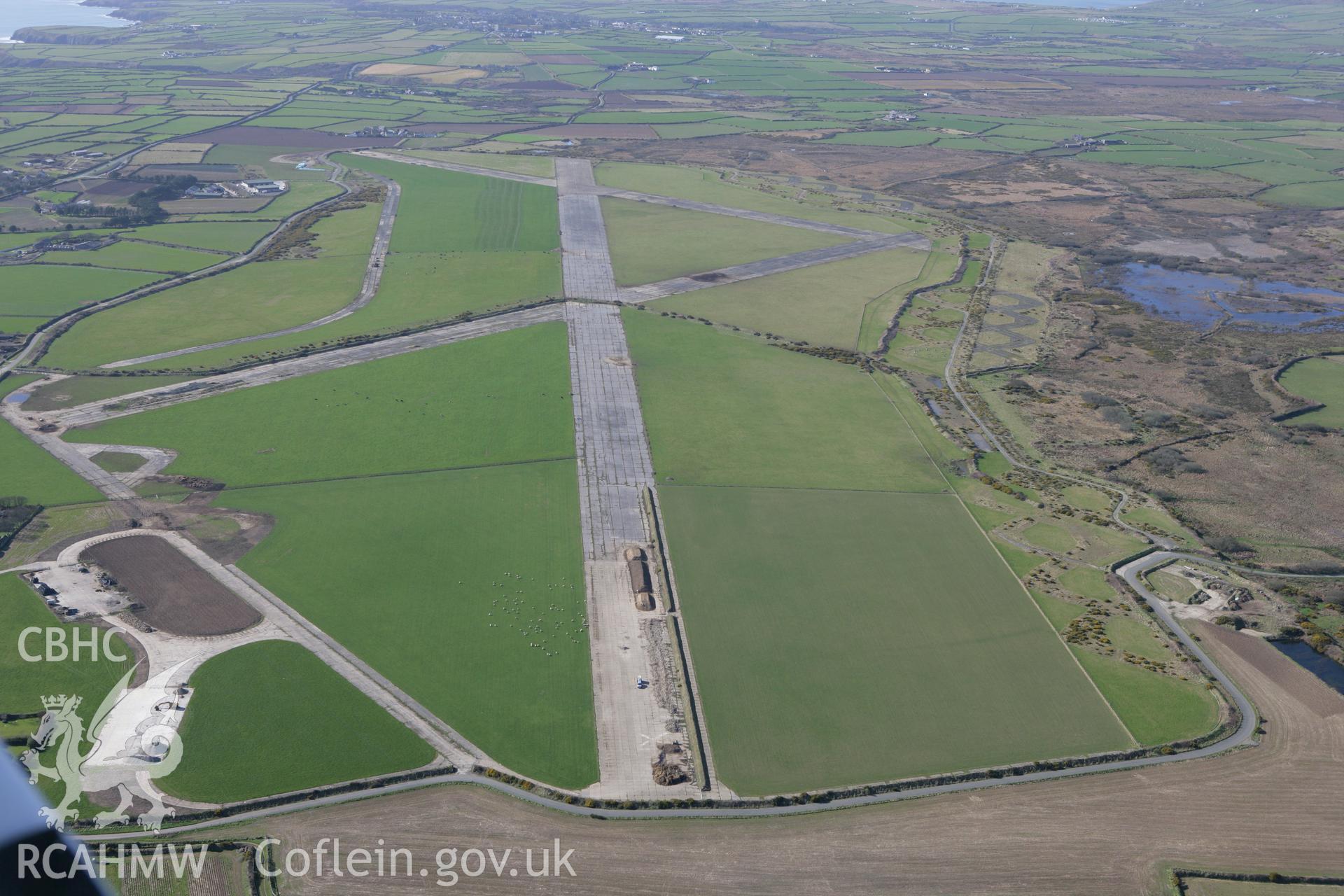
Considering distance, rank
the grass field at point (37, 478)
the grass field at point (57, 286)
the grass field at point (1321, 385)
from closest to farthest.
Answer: the grass field at point (37, 478)
the grass field at point (1321, 385)
the grass field at point (57, 286)

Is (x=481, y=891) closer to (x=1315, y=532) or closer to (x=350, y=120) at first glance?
(x=1315, y=532)

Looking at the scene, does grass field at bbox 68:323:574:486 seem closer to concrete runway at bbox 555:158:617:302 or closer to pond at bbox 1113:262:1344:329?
concrete runway at bbox 555:158:617:302

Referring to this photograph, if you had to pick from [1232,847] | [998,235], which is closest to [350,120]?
[998,235]

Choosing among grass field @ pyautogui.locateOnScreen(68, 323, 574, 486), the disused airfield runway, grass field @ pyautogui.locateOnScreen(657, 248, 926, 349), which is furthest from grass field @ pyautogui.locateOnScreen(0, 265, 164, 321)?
grass field @ pyautogui.locateOnScreen(657, 248, 926, 349)

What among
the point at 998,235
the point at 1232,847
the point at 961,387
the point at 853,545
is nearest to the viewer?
the point at 1232,847

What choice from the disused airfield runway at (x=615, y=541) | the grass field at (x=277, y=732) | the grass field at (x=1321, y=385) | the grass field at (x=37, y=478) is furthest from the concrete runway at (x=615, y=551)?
the grass field at (x=1321, y=385)

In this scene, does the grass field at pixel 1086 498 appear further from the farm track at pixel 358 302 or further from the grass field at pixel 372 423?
the farm track at pixel 358 302
